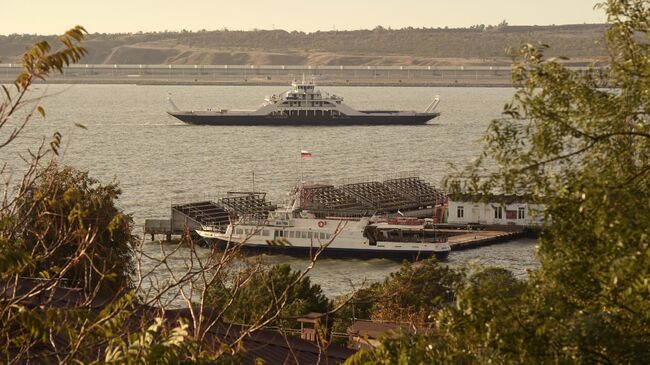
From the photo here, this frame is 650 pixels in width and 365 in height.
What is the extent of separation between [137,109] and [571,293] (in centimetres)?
13187

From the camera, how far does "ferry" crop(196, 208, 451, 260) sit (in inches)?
1505

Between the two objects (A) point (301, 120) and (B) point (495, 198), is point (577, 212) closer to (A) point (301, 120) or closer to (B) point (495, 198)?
(B) point (495, 198)

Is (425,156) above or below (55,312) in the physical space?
below

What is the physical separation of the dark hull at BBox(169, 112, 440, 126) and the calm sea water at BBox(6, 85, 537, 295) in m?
1.27

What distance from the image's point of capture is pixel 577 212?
26.5ft

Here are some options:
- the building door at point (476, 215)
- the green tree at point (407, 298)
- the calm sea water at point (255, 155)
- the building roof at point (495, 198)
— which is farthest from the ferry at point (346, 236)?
the building roof at point (495, 198)

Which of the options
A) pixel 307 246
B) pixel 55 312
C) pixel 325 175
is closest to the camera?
pixel 55 312

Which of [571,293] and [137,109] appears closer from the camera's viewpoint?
[571,293]

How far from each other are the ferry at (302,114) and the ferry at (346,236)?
6817cm

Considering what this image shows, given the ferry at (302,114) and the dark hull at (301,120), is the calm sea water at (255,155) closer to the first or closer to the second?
the dark hull at (301,120)

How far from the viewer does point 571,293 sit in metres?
8.01

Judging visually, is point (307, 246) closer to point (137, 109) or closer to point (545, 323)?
point (545, 323)

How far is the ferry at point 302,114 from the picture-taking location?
109 meters

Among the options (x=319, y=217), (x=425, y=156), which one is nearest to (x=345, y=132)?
(x=425, y=156)
